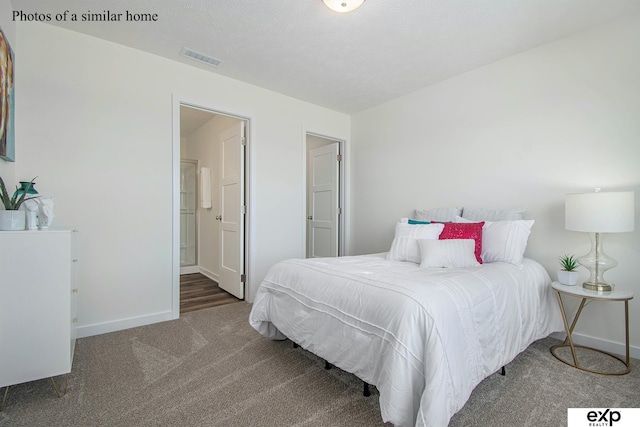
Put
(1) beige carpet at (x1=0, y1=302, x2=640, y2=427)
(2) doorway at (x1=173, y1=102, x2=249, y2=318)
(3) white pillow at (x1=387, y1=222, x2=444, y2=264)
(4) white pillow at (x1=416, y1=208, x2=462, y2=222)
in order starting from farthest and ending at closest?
(2) doorway at (x1=173, y1=102, x2=249, y2=318) → (4) white pillow at (x1=416, y1=208, x2=462, y2=222) → (3) white pillow at (x1=387, y1=222, x2=444, y2=264) → (1) beige carpet at (x1=0, y1=302, x2=640, y2=427)

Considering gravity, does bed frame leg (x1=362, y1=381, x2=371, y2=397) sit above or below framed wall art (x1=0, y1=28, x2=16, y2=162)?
below

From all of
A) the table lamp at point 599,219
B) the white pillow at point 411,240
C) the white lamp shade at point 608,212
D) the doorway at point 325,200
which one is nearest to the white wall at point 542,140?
the table lamp at point 599,219

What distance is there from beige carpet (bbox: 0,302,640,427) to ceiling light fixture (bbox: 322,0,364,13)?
8.06 ft

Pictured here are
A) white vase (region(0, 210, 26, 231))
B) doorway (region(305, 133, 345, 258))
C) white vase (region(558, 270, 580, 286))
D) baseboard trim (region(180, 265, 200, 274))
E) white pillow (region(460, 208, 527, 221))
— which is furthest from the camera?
baseboard trim (region(180, 265, 200, 274))

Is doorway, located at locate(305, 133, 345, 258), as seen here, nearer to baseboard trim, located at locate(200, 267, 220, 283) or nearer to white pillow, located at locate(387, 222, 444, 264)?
baseboard trim, located at locate(200, 267, 220, 283)

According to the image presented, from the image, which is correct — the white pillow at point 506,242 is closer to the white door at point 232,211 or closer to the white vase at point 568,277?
the white vase at point 568,277

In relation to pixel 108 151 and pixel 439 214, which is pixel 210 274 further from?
pixel 439 214

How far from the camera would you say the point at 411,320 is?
4.39 ft

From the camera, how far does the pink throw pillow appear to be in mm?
2398

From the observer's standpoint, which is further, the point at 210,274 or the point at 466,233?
the point at 210,274

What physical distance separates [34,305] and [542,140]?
387 centimetres

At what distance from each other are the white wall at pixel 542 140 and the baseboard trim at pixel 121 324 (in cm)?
286

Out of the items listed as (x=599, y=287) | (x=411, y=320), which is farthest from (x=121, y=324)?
(x=599, y=287)

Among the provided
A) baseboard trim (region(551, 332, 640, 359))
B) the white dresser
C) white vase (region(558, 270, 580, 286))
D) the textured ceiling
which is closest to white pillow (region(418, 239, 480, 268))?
white vase (region(558, 270, 580, 286))
